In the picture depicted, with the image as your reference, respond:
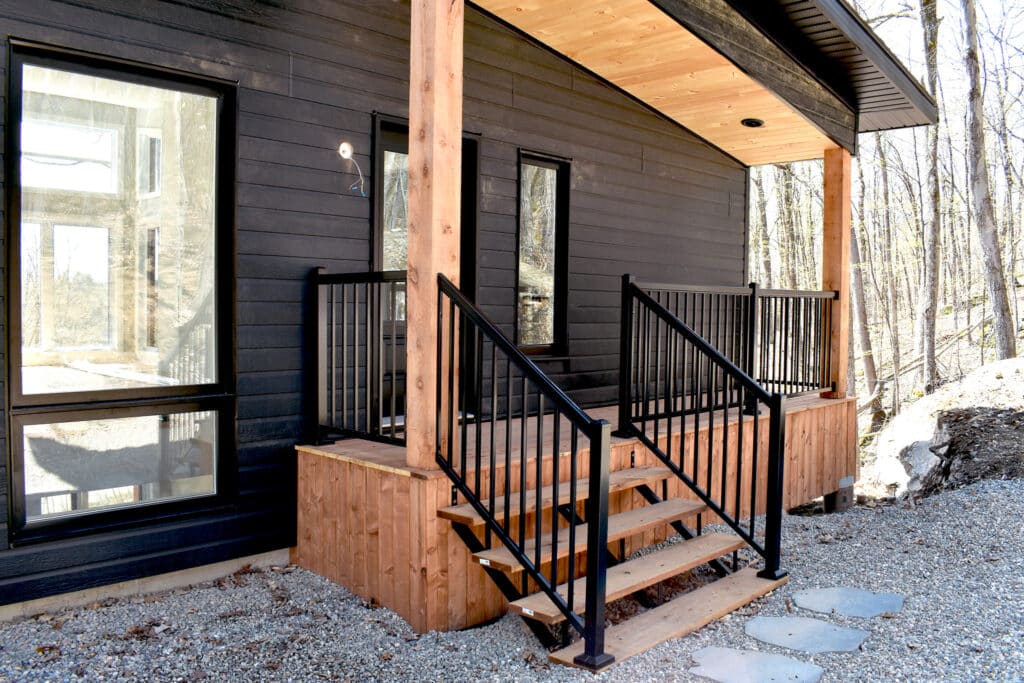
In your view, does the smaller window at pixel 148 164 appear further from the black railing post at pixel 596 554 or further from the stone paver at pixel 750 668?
the stone paver at pixel 750 668

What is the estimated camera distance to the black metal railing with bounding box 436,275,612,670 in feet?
9.25

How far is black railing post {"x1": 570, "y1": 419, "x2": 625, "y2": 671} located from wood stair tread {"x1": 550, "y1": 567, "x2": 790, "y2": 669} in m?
0.09

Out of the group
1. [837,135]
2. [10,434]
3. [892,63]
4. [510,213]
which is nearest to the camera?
[10,434]

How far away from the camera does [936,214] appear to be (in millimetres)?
11094

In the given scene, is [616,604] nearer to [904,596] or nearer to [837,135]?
[904,596]

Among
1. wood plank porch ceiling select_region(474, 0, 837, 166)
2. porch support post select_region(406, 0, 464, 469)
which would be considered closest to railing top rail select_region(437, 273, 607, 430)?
porch support post select_region(406, 0, 464, 469)

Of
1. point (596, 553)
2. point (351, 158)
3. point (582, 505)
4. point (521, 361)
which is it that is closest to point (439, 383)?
point (521, 361)

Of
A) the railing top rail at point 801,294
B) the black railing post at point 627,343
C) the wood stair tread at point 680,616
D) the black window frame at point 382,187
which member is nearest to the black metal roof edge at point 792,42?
the railing top rail at point 801,294

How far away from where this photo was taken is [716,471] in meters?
5.06

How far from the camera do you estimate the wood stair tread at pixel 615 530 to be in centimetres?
313

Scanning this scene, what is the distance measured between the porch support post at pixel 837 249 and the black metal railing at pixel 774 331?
0.07 metres

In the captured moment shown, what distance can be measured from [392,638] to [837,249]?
4.96 m

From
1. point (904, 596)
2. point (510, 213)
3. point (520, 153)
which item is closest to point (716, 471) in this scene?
point (904, 596)

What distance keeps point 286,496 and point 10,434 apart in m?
1.34
